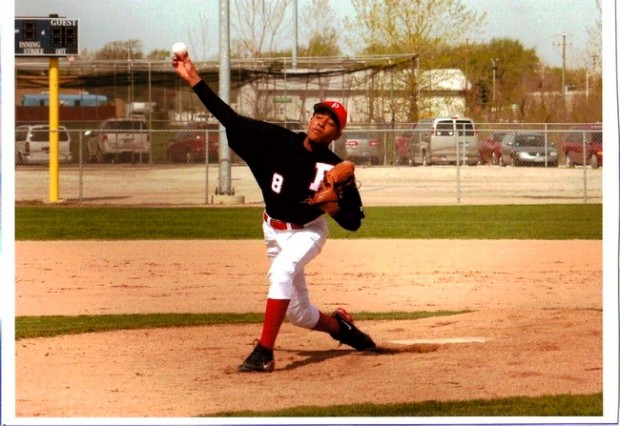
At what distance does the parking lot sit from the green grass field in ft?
6.63

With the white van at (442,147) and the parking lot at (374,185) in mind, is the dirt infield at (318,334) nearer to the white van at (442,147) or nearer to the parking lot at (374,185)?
the parking lot at (374,185)

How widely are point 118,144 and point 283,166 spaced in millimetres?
28160

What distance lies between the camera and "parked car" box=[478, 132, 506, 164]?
1276 inches

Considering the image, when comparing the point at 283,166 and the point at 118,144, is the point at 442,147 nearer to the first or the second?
the point at 118,144

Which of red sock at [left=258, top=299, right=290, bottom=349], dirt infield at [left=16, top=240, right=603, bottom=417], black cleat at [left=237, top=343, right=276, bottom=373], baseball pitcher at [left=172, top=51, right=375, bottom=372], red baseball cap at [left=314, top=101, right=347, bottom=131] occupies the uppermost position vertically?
red baseball cap at [left=314, top=101, right=347, bottom=131]

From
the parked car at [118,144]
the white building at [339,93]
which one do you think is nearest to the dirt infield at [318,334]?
the white building at [339,93]

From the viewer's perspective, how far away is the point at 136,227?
19.2m

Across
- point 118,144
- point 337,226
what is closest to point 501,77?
point 118,144

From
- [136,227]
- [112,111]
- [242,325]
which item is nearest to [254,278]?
[242,325]

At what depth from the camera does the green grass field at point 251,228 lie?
29.9ft

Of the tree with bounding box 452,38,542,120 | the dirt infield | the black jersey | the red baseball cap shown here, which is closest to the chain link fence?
the tree with bounding box 452,38,542,120

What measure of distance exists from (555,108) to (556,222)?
60.8 ft

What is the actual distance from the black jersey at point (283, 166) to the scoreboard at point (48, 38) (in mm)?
15383

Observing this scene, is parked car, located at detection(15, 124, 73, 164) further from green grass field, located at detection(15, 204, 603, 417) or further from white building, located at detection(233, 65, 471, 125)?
green grass field, located at detection(15, 204, 603, 417)
